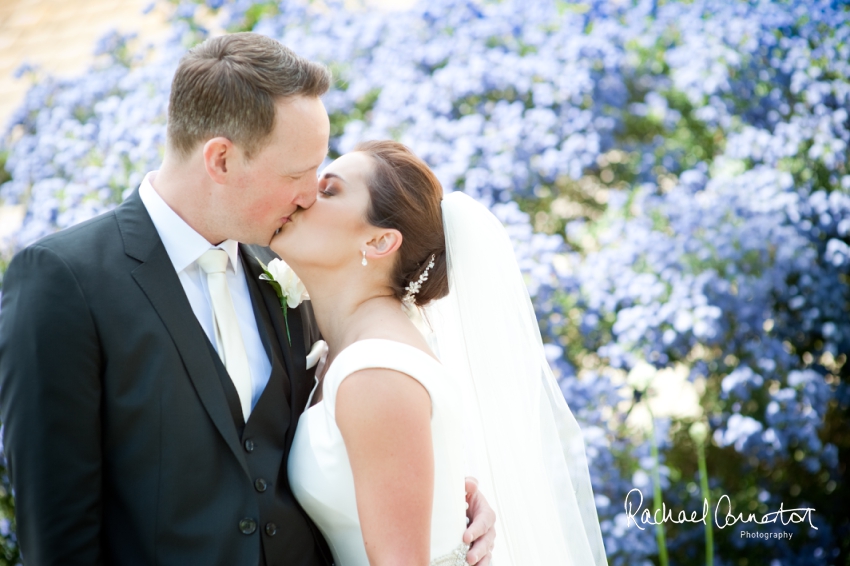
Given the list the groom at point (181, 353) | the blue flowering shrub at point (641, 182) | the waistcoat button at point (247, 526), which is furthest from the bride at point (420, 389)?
the blue flowering shrub at point (641, 182)

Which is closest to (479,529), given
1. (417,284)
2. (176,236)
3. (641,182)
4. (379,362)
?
(379,362)

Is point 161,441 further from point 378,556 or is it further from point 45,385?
point 378,556

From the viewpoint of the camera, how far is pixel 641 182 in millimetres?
4426

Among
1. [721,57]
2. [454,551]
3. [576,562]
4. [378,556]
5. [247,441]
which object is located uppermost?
[721,57]

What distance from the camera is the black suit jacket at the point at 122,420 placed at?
1.76m

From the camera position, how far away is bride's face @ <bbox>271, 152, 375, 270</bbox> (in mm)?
2307

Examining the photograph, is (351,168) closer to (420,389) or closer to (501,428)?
(420,389)

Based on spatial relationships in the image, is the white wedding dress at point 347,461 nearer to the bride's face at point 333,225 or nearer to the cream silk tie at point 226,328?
the cream silk tie at point 226,328

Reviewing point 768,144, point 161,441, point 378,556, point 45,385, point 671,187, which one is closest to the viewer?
point 45,385

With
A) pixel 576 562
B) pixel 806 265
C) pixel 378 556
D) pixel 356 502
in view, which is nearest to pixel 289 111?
pixel 356 502

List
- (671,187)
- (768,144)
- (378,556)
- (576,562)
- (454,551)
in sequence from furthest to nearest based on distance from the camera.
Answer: (671,187) → (768,144) → (576,562) → (454,551) → (378,556)

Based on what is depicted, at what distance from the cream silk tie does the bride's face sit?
226 millimetres

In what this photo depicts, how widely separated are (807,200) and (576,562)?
2643 mm

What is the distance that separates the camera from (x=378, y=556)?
2.02 meters
